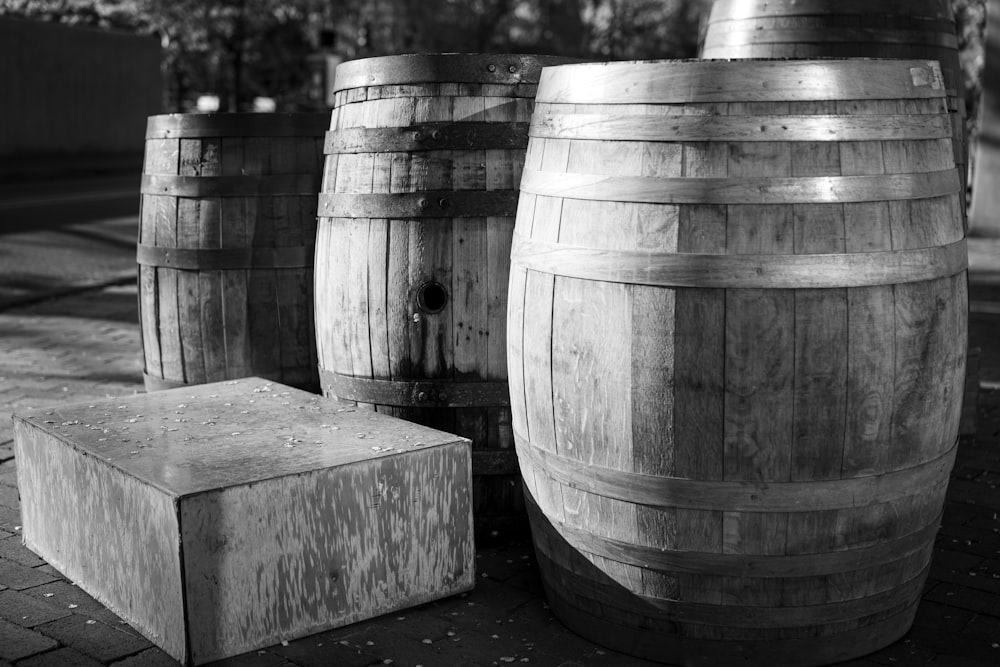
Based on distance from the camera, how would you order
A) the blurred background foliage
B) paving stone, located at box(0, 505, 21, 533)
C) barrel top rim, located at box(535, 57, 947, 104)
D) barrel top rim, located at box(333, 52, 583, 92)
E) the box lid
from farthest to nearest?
the blurred background foliage
paving stone, located at box(0, 505, 21, 533)
barrel top rim, located at box(333, 52, 583, 92)
the box lid
barrel top rim, located at box(535, 57, 947, 104)

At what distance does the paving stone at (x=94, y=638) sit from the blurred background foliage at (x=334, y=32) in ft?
72.0

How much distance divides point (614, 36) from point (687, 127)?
1266 inches

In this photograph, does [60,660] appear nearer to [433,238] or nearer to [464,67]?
[433,238]

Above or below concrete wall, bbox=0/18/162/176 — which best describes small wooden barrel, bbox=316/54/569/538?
below

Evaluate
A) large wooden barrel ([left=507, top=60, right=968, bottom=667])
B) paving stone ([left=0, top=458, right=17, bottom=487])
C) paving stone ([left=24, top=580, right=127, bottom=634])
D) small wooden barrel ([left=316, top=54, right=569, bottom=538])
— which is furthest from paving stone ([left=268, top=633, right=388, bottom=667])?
paving stone ([left=0, top=458, right=17, bottom=487])

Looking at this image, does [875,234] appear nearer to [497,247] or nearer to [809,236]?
[809,236]

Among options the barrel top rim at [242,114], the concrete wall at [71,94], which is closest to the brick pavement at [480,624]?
the barrel top rim at [242,114]

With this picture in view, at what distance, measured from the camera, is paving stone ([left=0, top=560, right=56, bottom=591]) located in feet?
11.1

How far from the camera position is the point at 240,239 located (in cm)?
428

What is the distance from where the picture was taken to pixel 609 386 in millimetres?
2793

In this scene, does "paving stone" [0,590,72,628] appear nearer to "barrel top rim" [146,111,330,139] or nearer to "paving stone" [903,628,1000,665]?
"barrel top rim" [146,111,330,139]

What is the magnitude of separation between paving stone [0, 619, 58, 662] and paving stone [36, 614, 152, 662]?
0.10ft

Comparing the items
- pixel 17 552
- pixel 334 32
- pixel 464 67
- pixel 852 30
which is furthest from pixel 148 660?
pixel 334 32

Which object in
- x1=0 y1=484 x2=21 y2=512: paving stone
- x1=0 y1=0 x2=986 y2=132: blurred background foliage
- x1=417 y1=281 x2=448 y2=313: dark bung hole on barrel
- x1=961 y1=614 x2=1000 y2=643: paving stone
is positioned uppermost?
x1=0 y1=0 x2=986 y2=132: blurred background foliage
